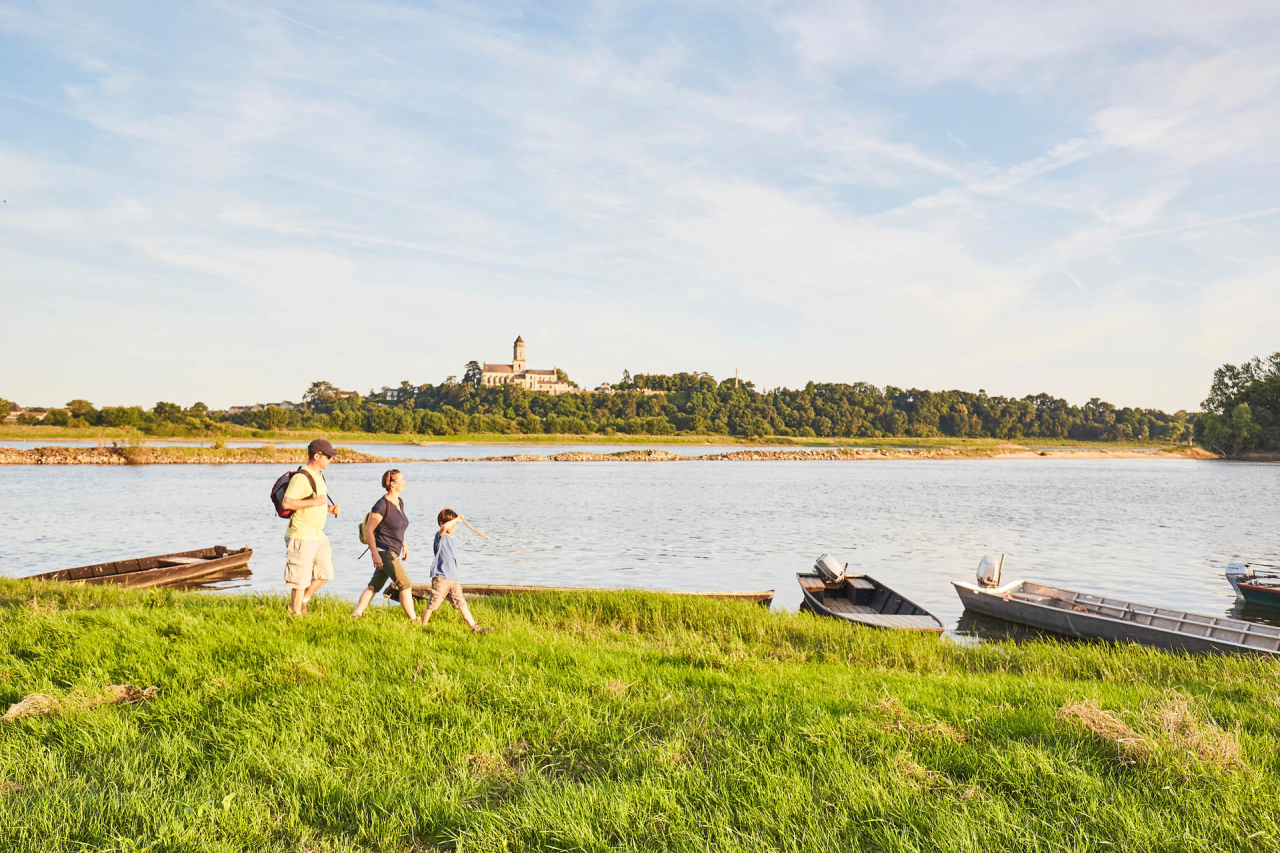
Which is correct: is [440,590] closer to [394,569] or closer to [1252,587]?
[394,569]

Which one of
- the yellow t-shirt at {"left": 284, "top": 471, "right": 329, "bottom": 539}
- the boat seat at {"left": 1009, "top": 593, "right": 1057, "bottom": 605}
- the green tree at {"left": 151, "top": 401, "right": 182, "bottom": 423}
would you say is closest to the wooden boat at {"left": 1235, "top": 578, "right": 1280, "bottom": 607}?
the boat seat at {"left": 1009, "top": 593, "right": 1057, "bottom": 605}

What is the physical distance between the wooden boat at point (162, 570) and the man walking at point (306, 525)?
766 cm

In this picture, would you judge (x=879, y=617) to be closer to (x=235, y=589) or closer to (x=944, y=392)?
(x=235, y=589)

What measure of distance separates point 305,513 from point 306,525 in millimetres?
166

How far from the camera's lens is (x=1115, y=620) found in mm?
13008

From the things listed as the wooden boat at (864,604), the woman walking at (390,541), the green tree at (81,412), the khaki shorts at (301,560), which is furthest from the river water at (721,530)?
the green tree at (81,412)

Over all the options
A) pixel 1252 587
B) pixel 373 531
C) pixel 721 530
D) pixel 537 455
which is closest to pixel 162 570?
pixel 373 531

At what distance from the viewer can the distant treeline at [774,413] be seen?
161500 mm

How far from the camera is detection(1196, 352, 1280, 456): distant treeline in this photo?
103562mm

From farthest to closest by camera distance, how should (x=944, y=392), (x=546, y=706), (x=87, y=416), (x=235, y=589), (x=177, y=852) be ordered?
1. (x=944, y=392)
2. (x=87, y=416)
3. (x=235, y=589)
4. (x=546, y=706)
5. (x=177, y=852)

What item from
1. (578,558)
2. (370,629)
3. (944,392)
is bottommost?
(578,558)

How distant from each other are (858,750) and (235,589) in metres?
17.1

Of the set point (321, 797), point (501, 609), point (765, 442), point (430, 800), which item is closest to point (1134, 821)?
point (430, 800)

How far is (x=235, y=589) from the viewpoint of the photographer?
1819 cm
